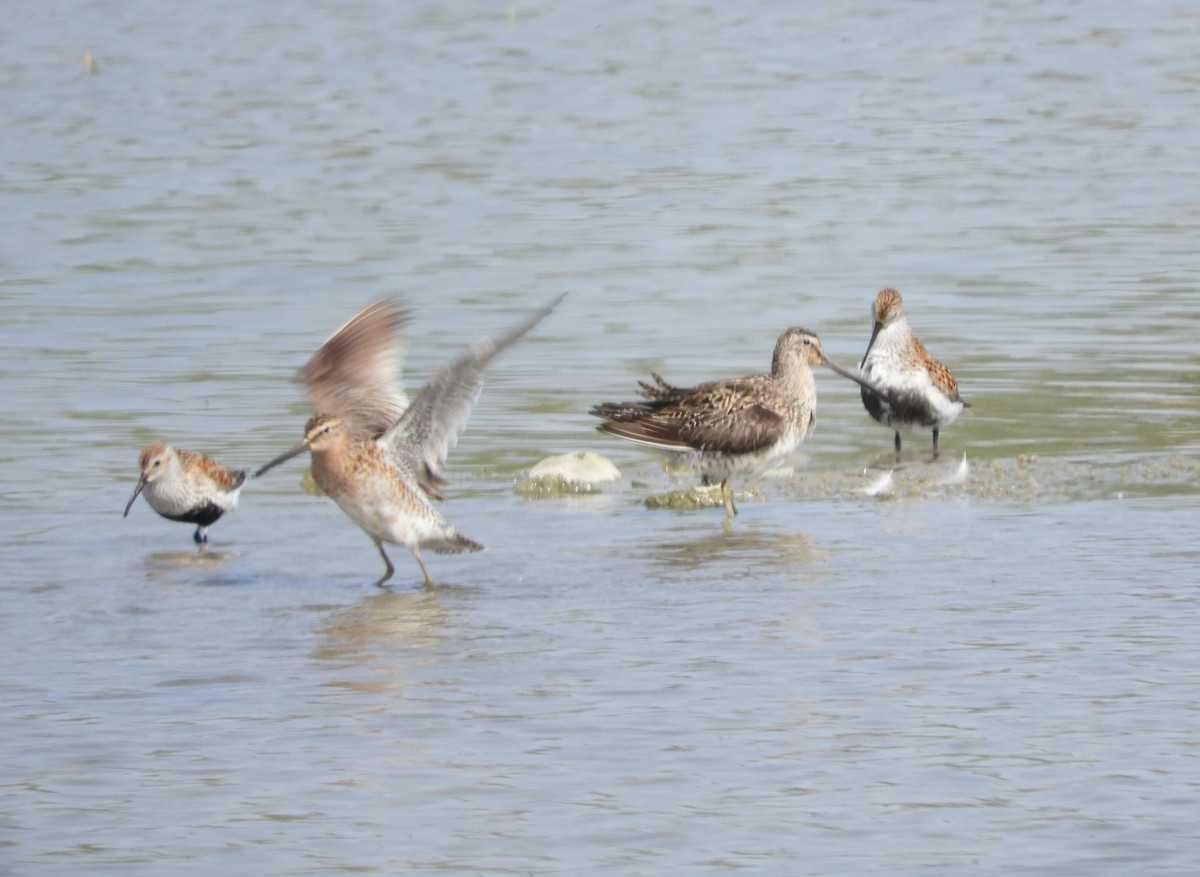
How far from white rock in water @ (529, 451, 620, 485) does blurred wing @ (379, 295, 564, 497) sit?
119 cm

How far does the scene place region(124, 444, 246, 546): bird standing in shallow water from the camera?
34.0 feet

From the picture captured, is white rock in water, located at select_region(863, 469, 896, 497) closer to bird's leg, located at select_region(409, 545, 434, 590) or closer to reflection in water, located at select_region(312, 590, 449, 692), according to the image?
bird's leg, located at select_region(409, 545, 434, 590)

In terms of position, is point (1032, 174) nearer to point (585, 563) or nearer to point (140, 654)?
point (585, 563)

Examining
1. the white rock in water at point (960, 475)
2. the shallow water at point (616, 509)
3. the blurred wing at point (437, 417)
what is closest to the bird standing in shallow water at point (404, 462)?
the blurred wing at point (437, 417)

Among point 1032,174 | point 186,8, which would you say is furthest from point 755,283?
point 186,8

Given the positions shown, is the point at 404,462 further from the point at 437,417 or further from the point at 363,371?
the point at 363,371

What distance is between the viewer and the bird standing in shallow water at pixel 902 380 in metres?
12.2

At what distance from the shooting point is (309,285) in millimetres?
17734

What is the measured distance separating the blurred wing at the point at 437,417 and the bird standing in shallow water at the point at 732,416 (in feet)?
4.99

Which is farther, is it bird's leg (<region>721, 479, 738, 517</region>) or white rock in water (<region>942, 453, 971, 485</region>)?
white rock in water (<region>942, 453, 971, 485</region>)

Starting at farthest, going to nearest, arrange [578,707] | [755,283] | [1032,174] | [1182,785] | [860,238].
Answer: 1. [1032,174]
2. [860,238]
3. [755,283]
4. [578,707]
5. [1182,785]

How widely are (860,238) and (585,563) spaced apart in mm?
9836

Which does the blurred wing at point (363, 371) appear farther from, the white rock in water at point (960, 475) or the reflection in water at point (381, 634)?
the white rock in water at point (960, 475)

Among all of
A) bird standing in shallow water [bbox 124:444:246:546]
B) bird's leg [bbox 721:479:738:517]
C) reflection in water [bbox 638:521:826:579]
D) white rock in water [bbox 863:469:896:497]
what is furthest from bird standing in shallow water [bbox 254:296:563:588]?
white rock in water [bbox 863:469:896:497]
